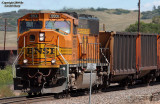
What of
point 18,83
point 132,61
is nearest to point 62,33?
point 18,83

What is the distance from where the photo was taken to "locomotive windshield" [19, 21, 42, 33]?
15.5 meters

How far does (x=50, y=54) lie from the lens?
15.0 metres

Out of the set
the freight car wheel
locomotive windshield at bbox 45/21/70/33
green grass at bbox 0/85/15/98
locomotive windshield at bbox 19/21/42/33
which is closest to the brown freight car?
the freight car wheel

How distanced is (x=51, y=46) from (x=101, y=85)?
4.89 meters

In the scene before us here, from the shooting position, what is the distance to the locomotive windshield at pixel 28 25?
50.7 ft

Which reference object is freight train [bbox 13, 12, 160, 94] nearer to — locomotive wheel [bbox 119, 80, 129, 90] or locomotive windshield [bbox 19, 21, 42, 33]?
locomotive windshield [bbox 19, 21, 42, 33]

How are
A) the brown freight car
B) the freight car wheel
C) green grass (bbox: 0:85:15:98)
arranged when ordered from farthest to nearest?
1. the freight car wheel
2. green grass (bbox: 0:85:15:98)
3. the brown freight car

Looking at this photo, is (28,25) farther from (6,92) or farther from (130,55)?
(6,92)

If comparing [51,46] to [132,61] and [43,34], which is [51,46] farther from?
[132,61]

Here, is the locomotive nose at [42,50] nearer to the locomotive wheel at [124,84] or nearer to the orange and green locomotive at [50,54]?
the orange and green locomotive at [50,54]

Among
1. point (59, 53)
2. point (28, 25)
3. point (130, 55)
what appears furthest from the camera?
point (130, 55)

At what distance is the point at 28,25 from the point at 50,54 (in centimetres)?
193

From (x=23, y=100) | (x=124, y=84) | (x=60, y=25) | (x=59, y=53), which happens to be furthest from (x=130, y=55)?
(x=23, y=100)

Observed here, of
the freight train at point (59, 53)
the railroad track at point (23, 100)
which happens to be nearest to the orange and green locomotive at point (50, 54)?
the freight train at point (59, 53)
